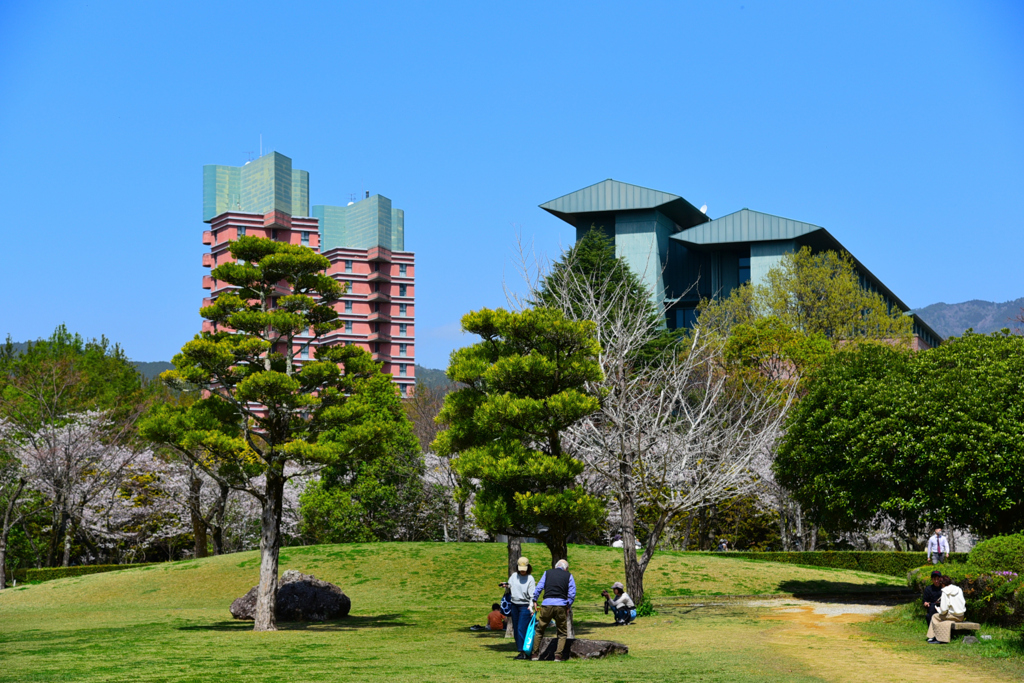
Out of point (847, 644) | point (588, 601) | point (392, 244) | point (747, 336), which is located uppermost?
point (392, 244)

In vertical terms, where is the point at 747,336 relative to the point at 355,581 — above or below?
above

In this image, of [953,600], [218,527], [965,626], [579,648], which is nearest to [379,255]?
[218,527]

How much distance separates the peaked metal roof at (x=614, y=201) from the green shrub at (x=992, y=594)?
47496mm

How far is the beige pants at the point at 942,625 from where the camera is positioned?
15.2 m

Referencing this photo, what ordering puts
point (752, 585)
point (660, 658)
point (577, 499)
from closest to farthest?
point (660, 658) < point (577, 499) < point (752, 585)

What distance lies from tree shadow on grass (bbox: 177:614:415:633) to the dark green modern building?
135ft

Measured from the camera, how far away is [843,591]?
28.5 metres

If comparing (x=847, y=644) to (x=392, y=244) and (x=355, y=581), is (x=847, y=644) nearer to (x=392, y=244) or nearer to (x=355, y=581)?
(x=355, y=581)

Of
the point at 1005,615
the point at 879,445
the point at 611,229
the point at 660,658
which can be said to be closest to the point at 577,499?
the point at 660,658

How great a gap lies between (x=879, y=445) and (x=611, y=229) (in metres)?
44.6

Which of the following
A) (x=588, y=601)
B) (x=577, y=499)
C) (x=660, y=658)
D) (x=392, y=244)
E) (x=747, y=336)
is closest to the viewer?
(x=660, y=658)

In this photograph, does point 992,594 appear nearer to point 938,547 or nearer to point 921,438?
point 921,438

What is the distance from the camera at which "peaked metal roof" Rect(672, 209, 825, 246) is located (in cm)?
6062

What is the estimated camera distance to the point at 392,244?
4695 inches
